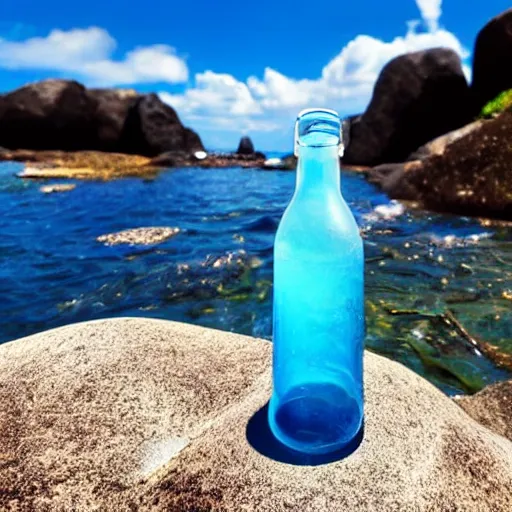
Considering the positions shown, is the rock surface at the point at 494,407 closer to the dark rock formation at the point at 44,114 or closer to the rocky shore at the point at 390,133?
the rocky shore at the point at 390,133

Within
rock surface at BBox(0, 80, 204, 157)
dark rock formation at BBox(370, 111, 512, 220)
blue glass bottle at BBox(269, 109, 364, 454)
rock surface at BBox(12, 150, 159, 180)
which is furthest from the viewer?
rock surface at BBox(0, 80, 204, 157)

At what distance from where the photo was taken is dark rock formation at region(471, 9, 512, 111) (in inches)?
739

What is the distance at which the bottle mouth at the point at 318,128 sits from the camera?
5.43ft

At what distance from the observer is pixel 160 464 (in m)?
1.74

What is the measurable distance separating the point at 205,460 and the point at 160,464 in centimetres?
16

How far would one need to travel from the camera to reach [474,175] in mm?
8500

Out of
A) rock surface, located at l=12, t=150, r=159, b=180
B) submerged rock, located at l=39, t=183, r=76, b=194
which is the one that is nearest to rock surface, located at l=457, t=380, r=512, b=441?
submerged rock, located at l=39, t=183, r=76, b=194

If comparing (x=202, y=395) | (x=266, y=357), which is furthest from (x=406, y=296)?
(x=202, y=395)

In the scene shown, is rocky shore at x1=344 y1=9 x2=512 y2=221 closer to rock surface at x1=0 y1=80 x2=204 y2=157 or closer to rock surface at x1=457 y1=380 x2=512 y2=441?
rock surface at x1=457 y1=380 x2=512 y2=441

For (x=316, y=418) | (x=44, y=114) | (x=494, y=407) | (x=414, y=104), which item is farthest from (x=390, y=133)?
(x=316, y=418)

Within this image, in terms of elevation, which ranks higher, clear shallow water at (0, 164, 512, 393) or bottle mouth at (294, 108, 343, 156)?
bottle mouth at (294, 108, 343, 156)

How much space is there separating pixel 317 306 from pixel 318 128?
56 centimetres

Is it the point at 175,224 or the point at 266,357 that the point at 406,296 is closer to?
the point at 266,357

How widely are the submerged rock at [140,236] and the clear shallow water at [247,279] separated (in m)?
0.25
